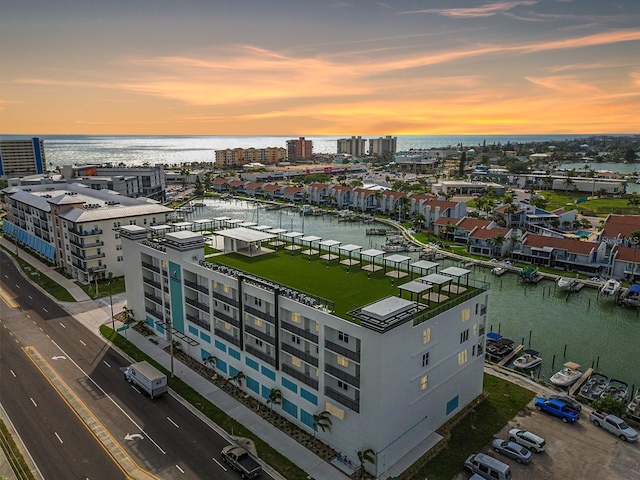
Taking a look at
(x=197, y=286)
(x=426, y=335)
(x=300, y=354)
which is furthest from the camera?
(x=197, y=286)

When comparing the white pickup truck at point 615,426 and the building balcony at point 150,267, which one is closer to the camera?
the white pickup truck at point 615,426

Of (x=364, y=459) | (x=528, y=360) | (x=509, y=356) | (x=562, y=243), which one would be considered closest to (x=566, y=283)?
(x=562, y=243)

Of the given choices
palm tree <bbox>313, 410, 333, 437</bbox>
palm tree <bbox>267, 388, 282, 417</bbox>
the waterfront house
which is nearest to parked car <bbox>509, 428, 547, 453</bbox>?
palm tree <bbox>313, 410, 333, 437</bbox>

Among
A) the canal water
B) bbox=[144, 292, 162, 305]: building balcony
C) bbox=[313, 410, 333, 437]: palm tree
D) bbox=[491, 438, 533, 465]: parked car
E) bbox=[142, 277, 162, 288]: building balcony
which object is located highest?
bbox=[142, 277, 162, 288]: building balcony

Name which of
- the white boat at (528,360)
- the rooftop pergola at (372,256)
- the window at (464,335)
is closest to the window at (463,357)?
the window at (464,335)

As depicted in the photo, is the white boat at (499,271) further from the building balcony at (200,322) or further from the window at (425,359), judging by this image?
the building balcony at (200,322)

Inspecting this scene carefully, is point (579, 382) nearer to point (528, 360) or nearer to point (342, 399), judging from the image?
point (528, 360)

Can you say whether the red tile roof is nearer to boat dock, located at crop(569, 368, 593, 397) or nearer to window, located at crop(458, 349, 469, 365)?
boat dock, located at crop(569, 368, 593, 397)
